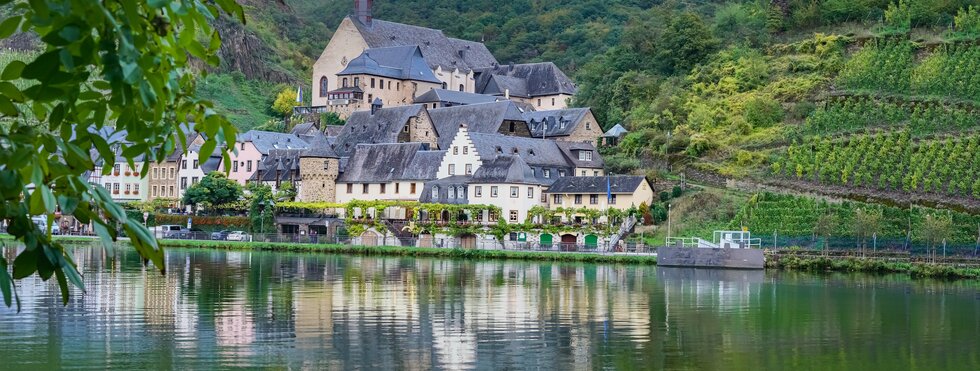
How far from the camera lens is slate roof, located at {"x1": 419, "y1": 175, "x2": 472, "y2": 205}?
3118 inches

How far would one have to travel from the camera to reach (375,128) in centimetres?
9338

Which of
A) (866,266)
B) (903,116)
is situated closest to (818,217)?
(866,266)

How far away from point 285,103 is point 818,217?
68230 millimetres

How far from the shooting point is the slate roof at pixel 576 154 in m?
85.1

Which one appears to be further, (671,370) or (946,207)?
(946,207)

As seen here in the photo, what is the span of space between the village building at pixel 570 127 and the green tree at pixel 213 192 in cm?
2204

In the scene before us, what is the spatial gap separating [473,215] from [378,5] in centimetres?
8850

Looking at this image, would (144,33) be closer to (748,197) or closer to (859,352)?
(859,352)

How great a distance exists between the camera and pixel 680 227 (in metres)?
71.4

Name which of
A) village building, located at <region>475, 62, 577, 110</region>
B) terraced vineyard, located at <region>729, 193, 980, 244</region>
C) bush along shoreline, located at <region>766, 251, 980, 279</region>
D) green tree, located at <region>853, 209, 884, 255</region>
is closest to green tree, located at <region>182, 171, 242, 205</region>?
village building, located at <region>475, 62, 577, 110</region>

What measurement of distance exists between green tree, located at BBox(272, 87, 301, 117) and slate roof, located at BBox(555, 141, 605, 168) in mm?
42265

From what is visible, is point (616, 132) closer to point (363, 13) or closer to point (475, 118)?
point (475, 118)

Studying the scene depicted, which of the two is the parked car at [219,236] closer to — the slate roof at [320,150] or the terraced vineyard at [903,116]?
the slate roof at [320,150]

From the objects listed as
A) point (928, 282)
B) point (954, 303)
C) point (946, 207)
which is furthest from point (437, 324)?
point (946, 207)
